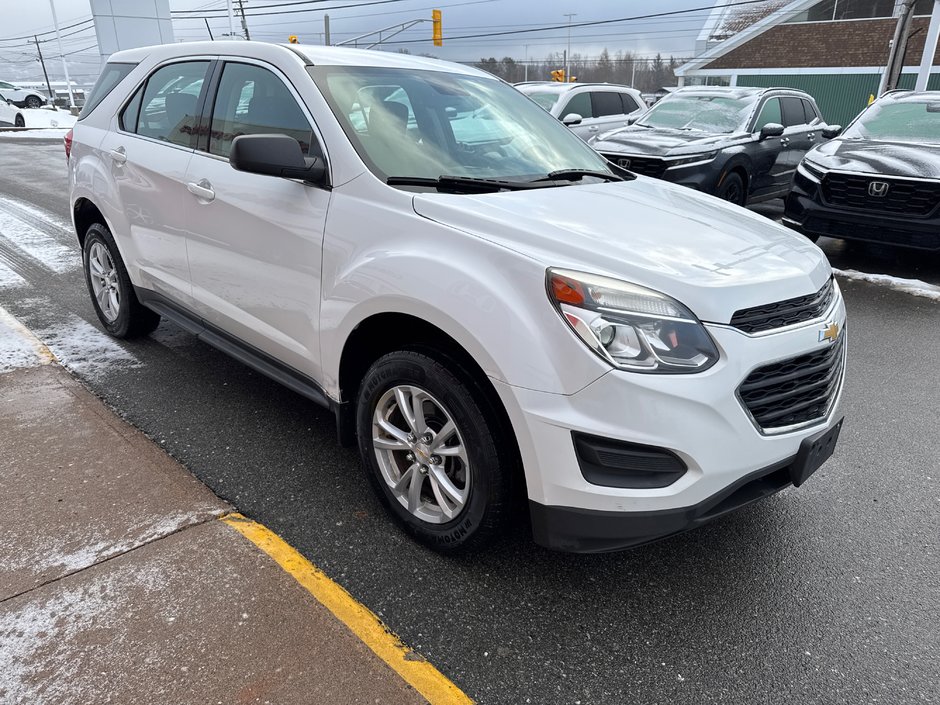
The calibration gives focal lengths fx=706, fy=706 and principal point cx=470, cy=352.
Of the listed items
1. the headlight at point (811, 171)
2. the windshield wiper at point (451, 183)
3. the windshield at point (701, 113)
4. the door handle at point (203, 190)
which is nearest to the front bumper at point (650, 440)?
the windshield wiper at point (451, 183)

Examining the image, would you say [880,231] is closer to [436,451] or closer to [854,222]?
[854,222]

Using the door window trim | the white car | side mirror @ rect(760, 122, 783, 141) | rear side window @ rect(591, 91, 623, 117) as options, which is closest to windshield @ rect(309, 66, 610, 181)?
the white car

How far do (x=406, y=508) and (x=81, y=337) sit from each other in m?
3.34

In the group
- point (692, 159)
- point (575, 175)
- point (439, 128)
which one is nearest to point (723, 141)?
point (692, 159)

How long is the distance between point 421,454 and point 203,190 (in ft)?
5.87

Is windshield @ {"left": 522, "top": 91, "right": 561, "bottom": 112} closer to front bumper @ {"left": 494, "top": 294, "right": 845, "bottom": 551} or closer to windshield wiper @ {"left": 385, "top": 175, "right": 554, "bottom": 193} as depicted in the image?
windshield wiper @ {"left": 385, "top": 175, "right": 554, "bottom": 193}

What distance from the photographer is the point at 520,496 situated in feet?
8.31

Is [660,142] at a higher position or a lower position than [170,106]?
lower

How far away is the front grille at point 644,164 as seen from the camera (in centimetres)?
825

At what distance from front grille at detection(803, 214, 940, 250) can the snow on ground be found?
0.36m

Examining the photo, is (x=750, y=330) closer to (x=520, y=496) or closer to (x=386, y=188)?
(x=520, y=496)

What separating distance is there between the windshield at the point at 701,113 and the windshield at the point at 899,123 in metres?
1.49

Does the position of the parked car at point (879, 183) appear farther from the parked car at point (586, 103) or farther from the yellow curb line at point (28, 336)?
the yellow curb line at point (28, 336)

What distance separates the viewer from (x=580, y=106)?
38.3 feet
